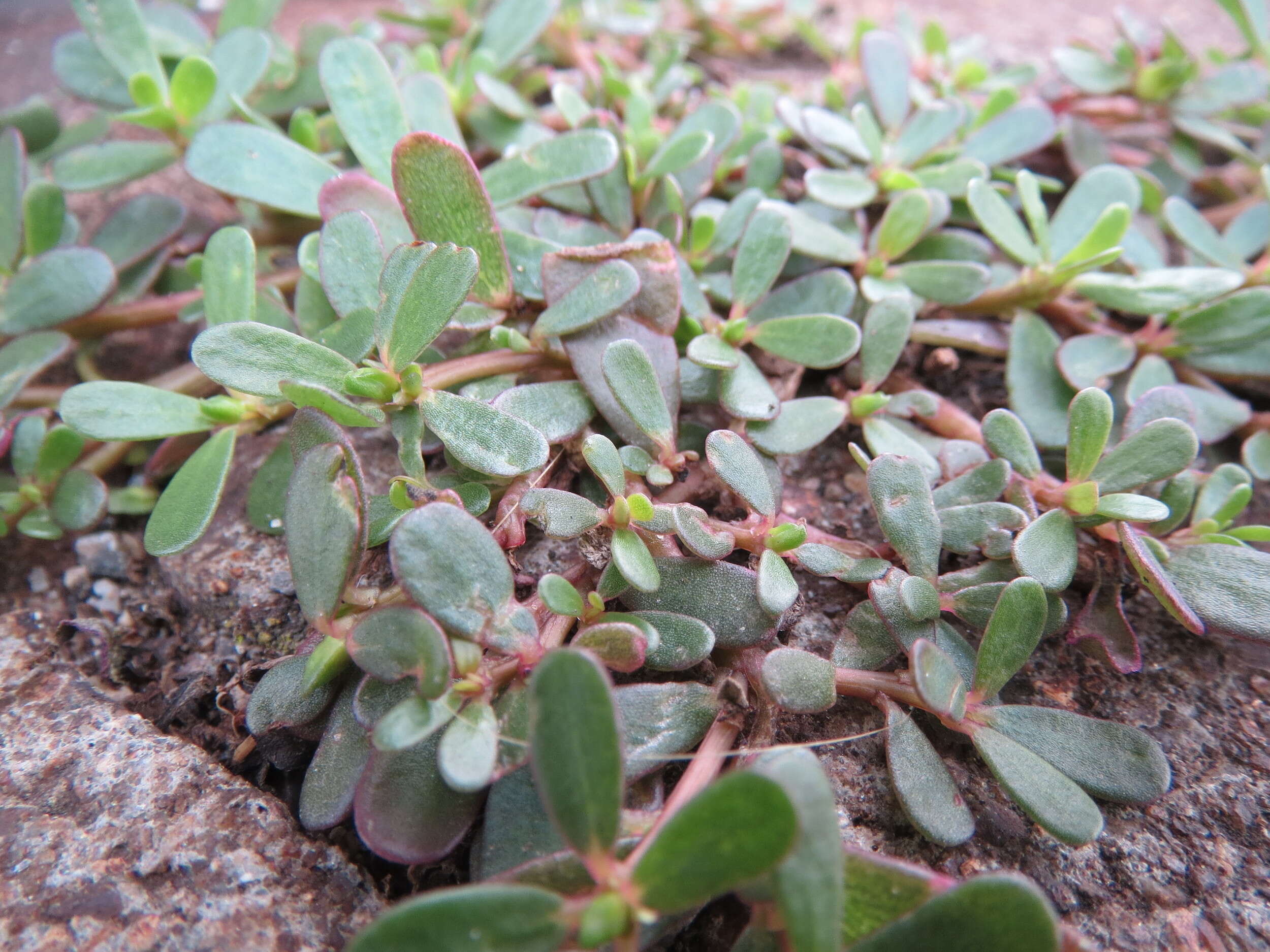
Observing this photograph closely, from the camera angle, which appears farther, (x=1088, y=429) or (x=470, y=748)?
(x=1088, y=429)

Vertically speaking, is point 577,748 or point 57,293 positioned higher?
point 577,748

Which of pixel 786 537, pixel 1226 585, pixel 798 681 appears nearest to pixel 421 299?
pixel 786 537

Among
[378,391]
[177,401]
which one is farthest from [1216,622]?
[177,401]

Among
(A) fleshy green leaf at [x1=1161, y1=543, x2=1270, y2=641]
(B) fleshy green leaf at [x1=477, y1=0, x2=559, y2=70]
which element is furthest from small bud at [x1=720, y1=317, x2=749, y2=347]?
(B) fleshy green leaf at [x1=477, y1=0, x2=559, y2=70]

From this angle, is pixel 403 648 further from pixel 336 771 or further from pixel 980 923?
pixel 980 923

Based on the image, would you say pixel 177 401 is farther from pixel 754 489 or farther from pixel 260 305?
pixel 754 489

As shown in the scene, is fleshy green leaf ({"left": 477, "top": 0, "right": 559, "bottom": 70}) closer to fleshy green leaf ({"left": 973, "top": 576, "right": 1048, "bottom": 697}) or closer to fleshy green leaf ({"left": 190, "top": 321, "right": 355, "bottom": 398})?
fleshy green leaf ({"left": 190, "top": 321, "right": 355, "bottom": 398})

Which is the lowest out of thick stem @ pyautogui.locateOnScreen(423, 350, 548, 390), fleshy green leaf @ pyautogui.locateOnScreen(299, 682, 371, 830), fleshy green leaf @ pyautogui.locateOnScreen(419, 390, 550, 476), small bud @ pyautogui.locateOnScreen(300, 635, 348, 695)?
fleshy green leaf @ pyautogui.locateOnScreen(299, 682, 371, 830)
